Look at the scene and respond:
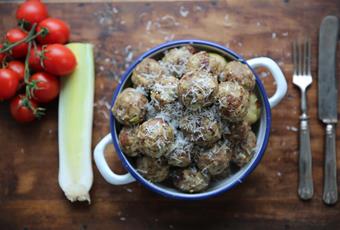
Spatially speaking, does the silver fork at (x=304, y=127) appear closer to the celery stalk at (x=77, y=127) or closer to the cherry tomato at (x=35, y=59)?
the celery stalk at (x=77, y=127)

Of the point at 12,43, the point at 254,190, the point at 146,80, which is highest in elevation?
the point at 12,43

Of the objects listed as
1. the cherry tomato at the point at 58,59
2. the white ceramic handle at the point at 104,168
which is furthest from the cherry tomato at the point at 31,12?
the white ceramic handle at the point at 104,168

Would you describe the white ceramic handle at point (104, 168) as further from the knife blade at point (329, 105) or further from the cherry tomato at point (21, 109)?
the knife blade at point (329, 105)

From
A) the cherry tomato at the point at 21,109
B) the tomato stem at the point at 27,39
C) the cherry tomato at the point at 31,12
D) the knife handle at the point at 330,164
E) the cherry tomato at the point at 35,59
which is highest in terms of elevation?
the cherry tomato at the point at 31,12

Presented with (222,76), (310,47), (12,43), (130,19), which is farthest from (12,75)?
(310,47)

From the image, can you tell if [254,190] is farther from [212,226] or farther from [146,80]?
[146,80]

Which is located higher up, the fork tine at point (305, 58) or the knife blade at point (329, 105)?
the fork tine at point (305, 58)

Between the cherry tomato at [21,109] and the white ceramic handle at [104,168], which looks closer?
the white ceramic handle at [104,168]
